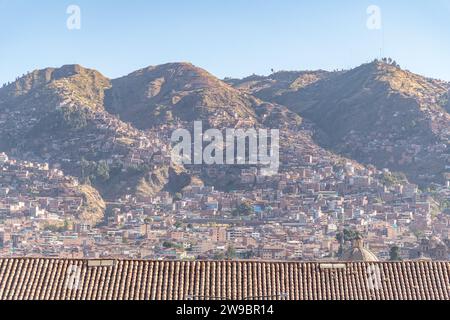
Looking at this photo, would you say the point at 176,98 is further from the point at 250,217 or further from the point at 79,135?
the point at 250,217

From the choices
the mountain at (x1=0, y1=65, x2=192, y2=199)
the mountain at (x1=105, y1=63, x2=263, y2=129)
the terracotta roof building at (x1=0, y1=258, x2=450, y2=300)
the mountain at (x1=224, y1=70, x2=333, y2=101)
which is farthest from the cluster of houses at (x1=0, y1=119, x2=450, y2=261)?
the terracotta roof building at (x1=0, y1=258, x2=450, y2=300)

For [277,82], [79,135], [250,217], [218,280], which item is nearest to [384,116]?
[250,217]

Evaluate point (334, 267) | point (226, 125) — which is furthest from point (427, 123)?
point (334, 267)

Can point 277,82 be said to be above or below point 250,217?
above

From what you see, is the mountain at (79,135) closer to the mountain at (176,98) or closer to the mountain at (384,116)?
the mountain at (176,98)

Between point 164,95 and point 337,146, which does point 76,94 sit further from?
point 337,146

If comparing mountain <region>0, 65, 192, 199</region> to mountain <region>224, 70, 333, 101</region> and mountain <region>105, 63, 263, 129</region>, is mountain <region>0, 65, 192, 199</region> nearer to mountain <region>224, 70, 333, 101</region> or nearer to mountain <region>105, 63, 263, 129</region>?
mountain <region>105, 63, 263, 129</region>

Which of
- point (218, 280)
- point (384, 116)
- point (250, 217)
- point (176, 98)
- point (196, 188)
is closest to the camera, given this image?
point (218, 280)
